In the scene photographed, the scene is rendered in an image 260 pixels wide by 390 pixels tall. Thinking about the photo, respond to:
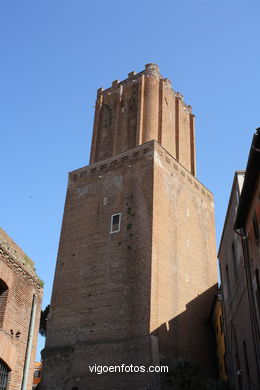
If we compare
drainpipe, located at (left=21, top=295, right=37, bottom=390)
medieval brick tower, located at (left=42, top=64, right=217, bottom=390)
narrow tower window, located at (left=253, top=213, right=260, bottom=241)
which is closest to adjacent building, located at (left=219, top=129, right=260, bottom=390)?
narrow tower window, located at (left=253, top=213, right=260, bottom=241)

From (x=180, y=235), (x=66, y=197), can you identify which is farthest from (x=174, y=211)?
(x=66, y=197)

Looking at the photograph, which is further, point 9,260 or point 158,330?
point 158,330

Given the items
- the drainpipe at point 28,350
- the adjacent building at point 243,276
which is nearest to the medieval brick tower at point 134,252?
the adjacent building at point 243,276

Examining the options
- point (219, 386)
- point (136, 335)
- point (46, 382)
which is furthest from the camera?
point (46, 382)

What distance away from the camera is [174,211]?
2514 centimetres

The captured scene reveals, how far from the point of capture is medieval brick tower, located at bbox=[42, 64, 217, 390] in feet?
68.1

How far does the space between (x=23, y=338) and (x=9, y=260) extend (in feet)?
5.25

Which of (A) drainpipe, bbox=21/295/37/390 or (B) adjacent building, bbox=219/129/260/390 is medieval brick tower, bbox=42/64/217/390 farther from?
(A) drainpipe, bbox=21/295/37/390

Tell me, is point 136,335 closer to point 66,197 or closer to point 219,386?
point 219,386

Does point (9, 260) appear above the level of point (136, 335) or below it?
below

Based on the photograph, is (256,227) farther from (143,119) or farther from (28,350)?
(143,119)

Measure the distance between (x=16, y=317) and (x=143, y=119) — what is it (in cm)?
2066

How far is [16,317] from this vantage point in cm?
882

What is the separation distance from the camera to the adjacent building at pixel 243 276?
12.7 metres
